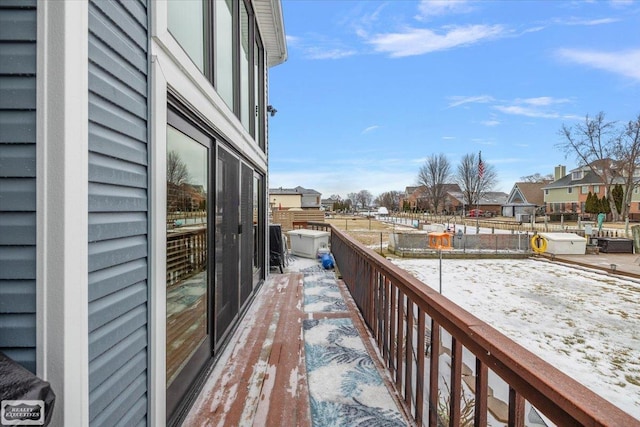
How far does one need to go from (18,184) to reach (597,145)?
127 ft

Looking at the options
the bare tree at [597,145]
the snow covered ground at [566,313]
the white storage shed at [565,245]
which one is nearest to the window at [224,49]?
the snow covered ground at [566,313]

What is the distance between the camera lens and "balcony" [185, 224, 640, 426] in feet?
2.75

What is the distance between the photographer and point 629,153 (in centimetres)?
2670

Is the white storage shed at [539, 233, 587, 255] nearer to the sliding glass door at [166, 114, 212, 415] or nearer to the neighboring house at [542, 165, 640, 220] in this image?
the sliding glass door at [166, 114, 212, 415]

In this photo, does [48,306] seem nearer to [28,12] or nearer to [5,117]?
[5,117]

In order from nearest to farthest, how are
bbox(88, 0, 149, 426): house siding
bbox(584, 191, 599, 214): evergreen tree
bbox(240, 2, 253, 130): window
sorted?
bbox(88, 0, 149, 426): house siding
bbox(240, 2, 253, 130): window
bbox(584, 191, 599, 214): evergreen tree

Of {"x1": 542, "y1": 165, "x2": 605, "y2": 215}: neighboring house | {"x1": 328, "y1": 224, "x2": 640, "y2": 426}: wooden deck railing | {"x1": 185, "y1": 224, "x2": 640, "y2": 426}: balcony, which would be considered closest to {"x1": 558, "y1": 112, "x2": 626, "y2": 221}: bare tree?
{"x1": 542, "y1": 165, "x2": 605, "y2": 215}: neighboring house

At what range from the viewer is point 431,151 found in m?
43.2

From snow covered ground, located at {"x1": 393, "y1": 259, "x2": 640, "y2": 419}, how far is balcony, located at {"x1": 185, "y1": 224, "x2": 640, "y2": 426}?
1812mm

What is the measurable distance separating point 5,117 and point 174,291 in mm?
1102

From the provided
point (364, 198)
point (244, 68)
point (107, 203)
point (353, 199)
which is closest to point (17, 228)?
point (107, 203)

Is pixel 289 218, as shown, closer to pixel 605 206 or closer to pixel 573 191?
pixel 605 206

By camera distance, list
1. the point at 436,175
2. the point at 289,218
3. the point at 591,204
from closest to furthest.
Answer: the point at 289,218 < the point at 591,204 < the point at 436,175

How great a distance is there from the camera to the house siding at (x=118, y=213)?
105 centimetres
